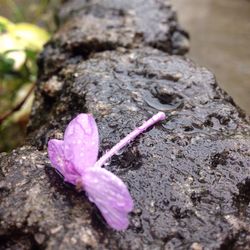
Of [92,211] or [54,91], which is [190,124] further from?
[54,91]

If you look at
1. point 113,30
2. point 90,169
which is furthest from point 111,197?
point 113,30

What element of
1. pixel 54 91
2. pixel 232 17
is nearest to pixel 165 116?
pixel 54 91

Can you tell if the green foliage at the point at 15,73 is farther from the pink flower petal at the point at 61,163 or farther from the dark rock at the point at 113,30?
the pink flower petal at the point at 61,163

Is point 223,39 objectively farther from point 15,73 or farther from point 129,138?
point 129,138

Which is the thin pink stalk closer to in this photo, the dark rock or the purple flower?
the purple flower

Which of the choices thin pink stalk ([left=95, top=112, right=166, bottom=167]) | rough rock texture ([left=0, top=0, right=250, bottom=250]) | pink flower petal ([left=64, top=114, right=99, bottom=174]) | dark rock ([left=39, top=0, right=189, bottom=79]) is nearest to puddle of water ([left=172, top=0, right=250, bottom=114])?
dark rock ([left=39, top=0, right=189, bottom=79])

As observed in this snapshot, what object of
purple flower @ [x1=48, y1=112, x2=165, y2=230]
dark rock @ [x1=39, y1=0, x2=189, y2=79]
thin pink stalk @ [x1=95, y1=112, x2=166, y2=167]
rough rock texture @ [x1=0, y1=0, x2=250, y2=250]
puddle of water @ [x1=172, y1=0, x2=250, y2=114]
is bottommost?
puddle of water @ [x1=172, y1=0, x2=250, y2=114]
